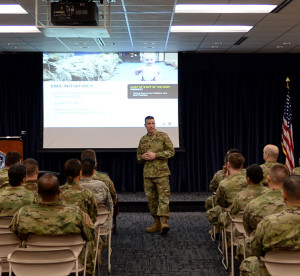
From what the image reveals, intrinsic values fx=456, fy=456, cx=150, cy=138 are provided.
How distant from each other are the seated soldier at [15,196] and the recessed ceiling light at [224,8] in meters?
3.46

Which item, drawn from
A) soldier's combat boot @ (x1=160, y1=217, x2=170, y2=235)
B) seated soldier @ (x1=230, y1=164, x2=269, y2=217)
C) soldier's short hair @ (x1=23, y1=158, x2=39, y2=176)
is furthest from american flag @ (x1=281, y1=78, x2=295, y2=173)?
soldier's short hair @ (x1=23, y1=158, x2=39, y2=176)

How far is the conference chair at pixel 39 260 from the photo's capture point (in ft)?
9.53

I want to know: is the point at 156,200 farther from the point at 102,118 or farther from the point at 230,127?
the point at 230,127

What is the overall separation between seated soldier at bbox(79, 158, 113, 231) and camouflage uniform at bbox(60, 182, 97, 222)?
61 cm

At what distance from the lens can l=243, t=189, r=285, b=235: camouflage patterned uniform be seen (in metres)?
3.38

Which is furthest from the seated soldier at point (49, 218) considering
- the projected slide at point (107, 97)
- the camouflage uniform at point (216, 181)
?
the projected slide at point (107, 97)

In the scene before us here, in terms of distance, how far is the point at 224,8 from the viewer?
6.30 meters

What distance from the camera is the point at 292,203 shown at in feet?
9.53

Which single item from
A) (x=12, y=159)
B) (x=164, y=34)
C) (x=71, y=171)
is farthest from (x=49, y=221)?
(x=164, y=34)

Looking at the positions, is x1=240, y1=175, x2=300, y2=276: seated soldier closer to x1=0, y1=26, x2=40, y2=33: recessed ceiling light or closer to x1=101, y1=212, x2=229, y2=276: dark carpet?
x1=101, y1=212, x2=229, y2=276: dark carpet

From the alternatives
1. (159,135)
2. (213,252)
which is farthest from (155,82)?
(213,252)

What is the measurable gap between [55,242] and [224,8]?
4.35 metres

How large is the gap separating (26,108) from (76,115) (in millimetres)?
1445

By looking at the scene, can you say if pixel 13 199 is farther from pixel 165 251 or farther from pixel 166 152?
pixel 166 152
